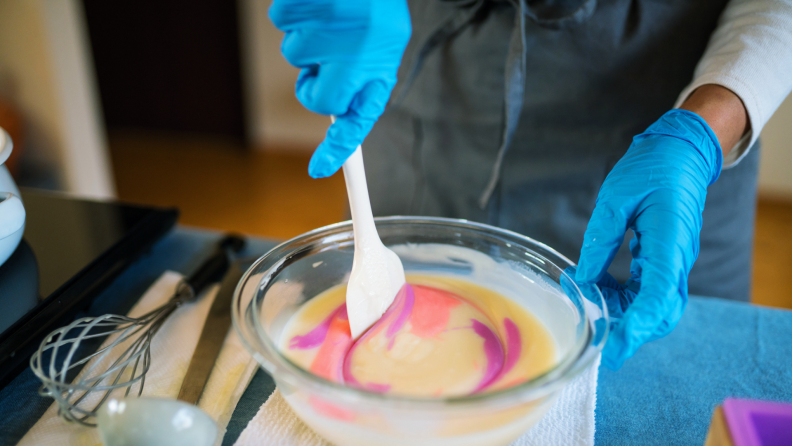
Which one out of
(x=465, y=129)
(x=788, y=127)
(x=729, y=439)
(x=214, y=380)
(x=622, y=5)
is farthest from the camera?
(x=788, y=127)

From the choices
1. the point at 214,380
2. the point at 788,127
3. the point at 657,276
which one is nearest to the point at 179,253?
the point at 214,380

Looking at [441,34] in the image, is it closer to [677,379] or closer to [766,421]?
[677,379]

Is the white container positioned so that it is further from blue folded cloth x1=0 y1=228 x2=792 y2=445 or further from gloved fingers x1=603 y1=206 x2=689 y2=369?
gloved fingers x1=603 y1=206 x2=689 y2=369

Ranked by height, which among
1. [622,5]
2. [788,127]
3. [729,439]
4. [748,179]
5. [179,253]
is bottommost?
[788,127]

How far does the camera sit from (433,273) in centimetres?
84

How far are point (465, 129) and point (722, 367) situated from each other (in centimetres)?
66

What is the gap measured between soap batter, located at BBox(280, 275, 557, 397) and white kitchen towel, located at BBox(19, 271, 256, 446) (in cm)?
9

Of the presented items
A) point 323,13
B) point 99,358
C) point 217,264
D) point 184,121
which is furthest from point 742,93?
point 184,121

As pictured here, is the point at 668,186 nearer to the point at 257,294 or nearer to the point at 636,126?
the point at 636,126

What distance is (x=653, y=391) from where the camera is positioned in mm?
690

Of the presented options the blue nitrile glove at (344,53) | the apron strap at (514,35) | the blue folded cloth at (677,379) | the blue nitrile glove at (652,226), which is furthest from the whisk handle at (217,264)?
the blue nitrile glove at (652,226)

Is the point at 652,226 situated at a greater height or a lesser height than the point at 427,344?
greater

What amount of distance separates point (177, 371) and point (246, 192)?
9.03 feet

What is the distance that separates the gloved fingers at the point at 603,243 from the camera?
645mm
